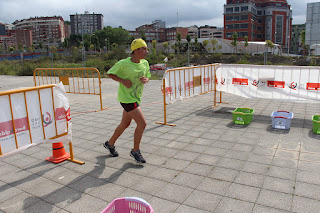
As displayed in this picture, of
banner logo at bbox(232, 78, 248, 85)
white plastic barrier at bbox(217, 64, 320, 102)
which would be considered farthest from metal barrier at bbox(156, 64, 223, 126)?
banner logo at bbox(232, 78, 248, 85)

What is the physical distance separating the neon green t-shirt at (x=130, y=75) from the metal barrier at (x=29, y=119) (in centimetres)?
99

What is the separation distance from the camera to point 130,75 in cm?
392

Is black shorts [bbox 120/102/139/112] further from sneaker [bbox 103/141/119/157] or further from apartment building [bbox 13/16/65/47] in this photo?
apartment building [bbox 13/16/65/47]

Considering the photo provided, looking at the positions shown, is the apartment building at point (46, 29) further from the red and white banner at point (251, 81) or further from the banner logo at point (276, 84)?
the banner logo at point (276, 84)

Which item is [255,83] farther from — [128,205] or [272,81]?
[128,205]

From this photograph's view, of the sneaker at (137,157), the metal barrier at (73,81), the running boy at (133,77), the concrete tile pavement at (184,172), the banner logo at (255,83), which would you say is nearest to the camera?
the concrete tile pavement at (184,172)

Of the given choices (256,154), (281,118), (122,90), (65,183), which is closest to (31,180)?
(65,183)

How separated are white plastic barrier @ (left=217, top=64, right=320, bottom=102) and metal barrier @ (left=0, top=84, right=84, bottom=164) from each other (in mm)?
5372

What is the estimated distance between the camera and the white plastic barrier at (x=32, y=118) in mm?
3217

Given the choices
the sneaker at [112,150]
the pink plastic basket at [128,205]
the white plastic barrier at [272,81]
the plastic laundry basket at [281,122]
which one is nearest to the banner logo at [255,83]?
the white plastic barrier at [272,81]

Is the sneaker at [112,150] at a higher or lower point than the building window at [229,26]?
lower

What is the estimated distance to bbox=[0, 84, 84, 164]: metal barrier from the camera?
10.5ft

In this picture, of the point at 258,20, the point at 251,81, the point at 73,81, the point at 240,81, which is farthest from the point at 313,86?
the point at 258,20

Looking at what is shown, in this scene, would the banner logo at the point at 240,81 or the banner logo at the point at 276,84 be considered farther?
the banner logo at the point at 240,81
